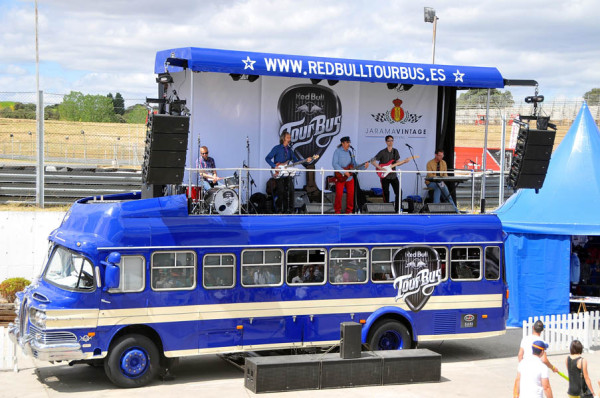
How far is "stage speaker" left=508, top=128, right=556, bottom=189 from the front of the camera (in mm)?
16328

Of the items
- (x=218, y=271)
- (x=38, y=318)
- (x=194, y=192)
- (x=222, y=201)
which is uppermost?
(x=194, y=192)

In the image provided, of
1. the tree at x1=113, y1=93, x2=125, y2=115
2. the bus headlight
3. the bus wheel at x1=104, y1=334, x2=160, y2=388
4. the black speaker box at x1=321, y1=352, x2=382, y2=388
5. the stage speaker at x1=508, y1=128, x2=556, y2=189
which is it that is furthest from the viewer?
the tree at x1=113, y1=93, x2=125, y2=115

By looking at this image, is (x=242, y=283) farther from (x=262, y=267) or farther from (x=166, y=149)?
(x=166, y=149)

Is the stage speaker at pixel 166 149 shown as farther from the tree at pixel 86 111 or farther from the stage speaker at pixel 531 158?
the tree at pixel 86 111

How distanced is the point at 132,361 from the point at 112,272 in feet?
5.22

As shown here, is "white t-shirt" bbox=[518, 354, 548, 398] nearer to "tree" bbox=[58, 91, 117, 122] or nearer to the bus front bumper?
the bus front bumper

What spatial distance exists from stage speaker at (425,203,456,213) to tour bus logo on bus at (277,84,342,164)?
3.06 meters

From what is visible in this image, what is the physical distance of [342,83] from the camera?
59.4 ft

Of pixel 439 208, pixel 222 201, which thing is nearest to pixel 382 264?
pixel 439 208

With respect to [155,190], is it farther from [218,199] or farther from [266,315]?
[266,315]

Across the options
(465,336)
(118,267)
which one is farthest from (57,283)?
(465,336)

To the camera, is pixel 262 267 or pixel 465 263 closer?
pixel 262 267

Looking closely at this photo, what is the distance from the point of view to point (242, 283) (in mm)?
14219

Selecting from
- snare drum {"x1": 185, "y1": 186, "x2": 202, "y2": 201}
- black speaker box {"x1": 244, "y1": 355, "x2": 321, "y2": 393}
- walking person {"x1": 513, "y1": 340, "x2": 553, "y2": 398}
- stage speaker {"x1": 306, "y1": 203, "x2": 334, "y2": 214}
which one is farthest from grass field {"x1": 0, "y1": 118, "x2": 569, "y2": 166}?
walking person {"x1": 513, "y1": 340, "x2": 553, "y2": 398}
